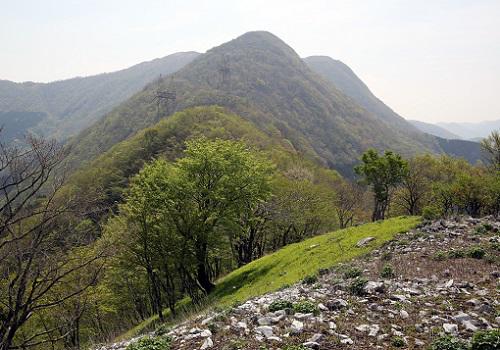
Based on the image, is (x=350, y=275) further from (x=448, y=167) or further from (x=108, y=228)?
(x=448, y=167)

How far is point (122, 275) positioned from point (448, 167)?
5148cm

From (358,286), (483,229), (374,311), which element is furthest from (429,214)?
(374,311)

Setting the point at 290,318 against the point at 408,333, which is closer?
the point at 408,333

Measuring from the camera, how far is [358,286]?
44.5ft

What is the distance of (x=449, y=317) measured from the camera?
1109 cm

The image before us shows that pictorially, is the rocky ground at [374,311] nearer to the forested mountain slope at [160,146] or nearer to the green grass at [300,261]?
the green grass at [300,261]

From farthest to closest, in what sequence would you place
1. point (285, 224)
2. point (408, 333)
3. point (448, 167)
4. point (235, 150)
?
point (448, 167)
point (285, 224)
point (235, 150)
point (408, 333)

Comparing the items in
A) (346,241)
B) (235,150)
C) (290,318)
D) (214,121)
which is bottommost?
(346,241)

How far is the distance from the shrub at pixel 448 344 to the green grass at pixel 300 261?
1179 centimetres

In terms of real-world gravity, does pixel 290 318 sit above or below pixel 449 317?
above

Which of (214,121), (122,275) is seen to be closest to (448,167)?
(122,275)

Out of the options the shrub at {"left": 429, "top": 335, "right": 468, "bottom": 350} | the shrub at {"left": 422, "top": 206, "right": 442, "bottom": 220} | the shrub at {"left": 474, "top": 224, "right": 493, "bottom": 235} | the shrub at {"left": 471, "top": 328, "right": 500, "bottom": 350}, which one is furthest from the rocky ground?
the shrub at {"left": 422, "top": 206, "right": 442, "bottom": 220}

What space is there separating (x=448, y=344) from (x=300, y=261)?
19.5 metres

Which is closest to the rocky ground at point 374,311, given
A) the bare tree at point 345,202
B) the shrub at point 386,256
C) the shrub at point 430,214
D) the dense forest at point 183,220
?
the shrub at point 386,256
